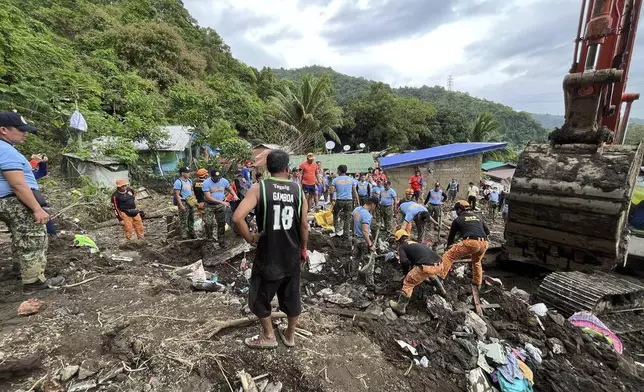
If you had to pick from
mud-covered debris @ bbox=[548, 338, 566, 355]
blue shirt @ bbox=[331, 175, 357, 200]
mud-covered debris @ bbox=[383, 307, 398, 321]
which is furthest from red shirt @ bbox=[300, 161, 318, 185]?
mud-covered debris @ bbox=[548, 338, 566, 355]

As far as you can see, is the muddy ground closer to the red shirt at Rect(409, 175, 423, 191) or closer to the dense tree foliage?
the dense tree foliage

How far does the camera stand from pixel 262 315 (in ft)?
8.69

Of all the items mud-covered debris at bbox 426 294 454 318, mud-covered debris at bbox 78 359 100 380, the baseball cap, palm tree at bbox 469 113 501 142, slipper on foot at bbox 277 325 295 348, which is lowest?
mud-covered debris at bbox 426 294 454 318

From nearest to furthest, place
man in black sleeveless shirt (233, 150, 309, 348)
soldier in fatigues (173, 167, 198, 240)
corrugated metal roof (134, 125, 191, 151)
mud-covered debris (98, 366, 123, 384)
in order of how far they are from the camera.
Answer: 1. mud-covered debris (98, 366, 123, 384)
2. man in black sleeveless shirt (233, 150, 309, 348)
3. soldier in fatigues (173, 167, 198, 240)
4. corrugated metal roof (134, 125, 191, 151)

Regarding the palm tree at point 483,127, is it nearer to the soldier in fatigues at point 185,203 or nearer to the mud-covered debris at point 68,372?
the soldier in fatigues at point 185,203

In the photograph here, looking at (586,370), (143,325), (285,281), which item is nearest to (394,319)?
(285,281)

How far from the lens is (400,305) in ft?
13.9

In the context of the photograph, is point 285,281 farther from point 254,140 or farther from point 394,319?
point 254,140

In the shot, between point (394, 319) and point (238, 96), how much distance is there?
22545mm

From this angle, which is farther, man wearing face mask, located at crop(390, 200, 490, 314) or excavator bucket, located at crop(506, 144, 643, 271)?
man wearing face mask, located at crop(390, 200, 490, 314)

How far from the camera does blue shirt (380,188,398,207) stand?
25.7ft

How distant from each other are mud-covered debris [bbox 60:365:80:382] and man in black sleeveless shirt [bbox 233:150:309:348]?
1336 mm

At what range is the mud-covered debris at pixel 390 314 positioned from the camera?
3925mm

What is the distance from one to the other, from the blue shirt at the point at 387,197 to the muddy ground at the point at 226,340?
3075 mm
